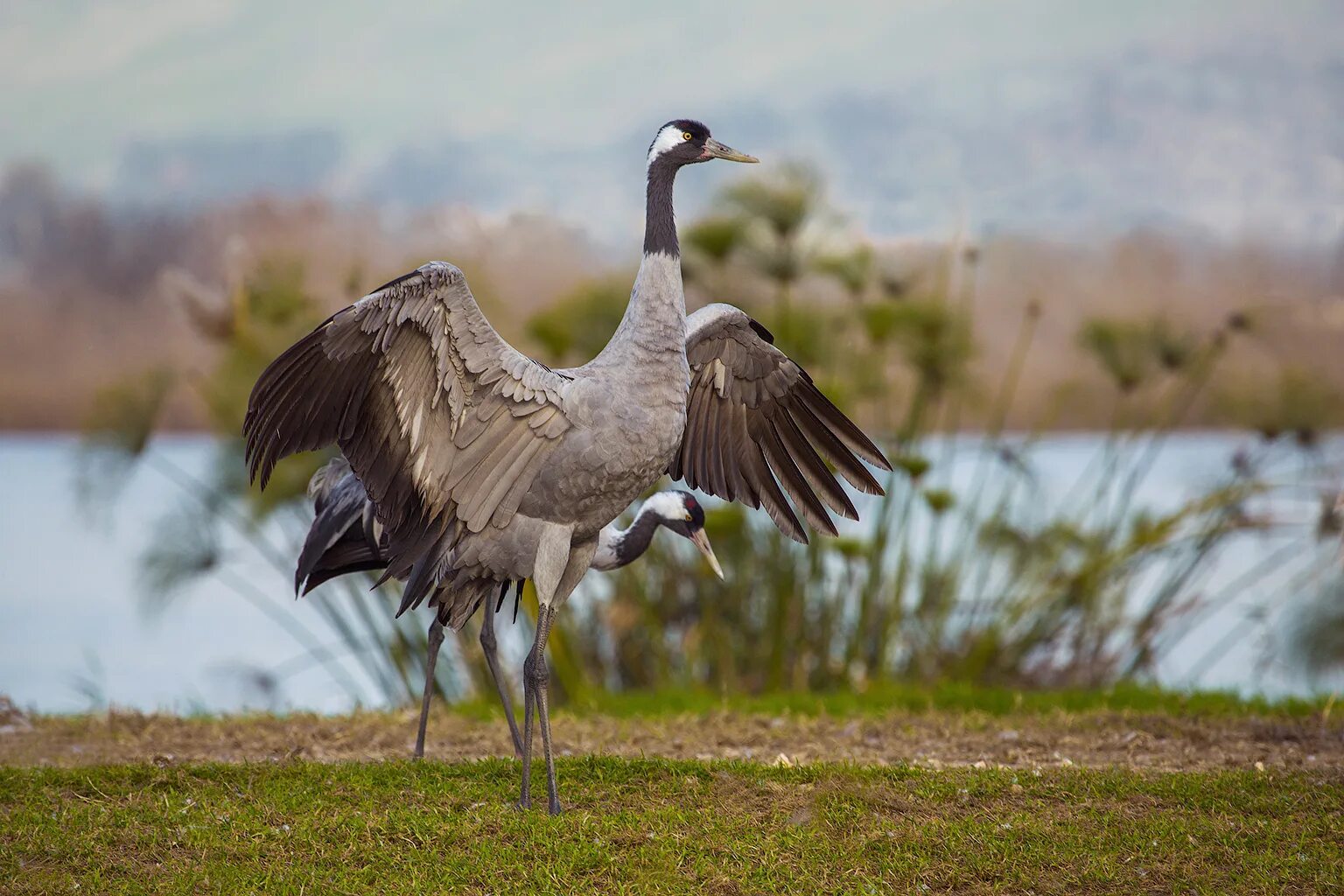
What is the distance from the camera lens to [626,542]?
6.43m

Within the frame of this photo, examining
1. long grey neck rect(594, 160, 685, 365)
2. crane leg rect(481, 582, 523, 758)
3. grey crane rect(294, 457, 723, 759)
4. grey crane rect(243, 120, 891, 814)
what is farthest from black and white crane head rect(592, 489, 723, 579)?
long grey neck rect(594, 160, 685, 365)

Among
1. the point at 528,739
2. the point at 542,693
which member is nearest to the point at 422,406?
the point at 542,693

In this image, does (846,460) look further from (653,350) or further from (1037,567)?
(1037,567)

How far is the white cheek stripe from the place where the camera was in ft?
17.4

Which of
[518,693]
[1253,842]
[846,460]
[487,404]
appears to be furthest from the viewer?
[518,693]

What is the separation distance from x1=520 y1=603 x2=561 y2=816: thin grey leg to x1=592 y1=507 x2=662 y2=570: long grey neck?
1223 millimetres

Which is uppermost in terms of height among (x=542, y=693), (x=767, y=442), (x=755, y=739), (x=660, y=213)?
(x=660, y=213)

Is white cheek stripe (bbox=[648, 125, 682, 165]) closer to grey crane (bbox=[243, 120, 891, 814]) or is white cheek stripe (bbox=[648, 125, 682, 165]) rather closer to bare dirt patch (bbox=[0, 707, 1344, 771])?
grey crane (bbox=[243, 120, 891, 814])

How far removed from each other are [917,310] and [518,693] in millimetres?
3882

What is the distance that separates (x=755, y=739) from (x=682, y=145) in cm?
292

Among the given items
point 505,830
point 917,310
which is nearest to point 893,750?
point 505,830

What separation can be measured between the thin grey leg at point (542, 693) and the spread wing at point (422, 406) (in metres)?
0.42

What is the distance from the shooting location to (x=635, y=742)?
643 cm

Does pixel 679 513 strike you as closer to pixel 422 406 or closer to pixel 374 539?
pixel 374 539
